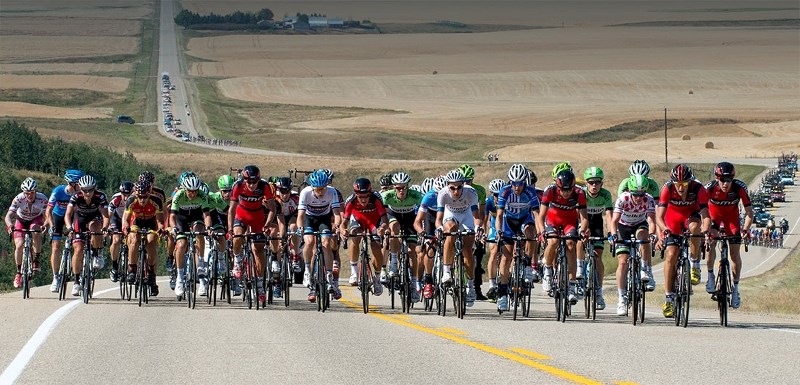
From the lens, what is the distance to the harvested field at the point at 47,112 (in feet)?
453

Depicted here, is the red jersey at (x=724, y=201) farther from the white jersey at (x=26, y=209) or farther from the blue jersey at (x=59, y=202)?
the white jersey at (x=26, y=209)

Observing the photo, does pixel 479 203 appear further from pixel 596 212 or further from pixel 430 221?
pixel 596 212

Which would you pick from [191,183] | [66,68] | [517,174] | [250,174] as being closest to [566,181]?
[517,174]

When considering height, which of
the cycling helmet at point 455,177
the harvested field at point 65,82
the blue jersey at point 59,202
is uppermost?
the harvested field at point 65,82

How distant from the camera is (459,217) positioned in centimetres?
1908

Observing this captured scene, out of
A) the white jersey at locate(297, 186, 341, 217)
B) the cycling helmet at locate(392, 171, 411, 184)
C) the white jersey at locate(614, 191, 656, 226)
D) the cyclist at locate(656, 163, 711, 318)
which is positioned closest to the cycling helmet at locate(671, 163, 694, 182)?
the cyclist at locate(656, 163, 711, 318)

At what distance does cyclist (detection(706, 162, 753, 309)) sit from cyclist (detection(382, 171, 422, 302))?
402cm

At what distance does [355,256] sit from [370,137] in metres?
106

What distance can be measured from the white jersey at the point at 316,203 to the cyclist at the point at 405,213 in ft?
2.90

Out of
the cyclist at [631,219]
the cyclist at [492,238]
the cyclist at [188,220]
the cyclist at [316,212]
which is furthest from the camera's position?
the cyclist at [188,220]

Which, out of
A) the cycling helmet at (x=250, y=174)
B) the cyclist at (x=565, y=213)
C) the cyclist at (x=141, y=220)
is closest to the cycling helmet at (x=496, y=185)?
the cyclist at (x=565, y=213)

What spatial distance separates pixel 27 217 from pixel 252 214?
16.4 feet

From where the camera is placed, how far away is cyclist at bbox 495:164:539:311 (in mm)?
18875

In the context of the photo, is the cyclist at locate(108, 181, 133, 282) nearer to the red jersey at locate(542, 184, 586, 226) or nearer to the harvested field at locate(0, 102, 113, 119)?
the red jersey at locate(542, 184, 586, 226)
